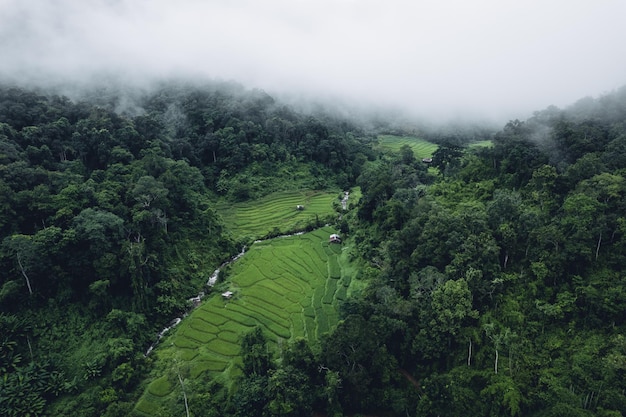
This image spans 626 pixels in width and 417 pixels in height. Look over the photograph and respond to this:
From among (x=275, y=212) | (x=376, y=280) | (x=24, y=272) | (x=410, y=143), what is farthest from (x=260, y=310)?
(x=410, y=143)

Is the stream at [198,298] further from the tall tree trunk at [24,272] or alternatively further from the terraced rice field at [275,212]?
the tall tree trunk at [24,272]

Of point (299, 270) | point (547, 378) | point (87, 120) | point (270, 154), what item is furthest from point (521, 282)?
point (87, 120)

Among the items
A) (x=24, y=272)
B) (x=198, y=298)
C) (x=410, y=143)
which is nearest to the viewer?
(x=24, y=272)

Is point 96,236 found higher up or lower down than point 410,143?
lower down

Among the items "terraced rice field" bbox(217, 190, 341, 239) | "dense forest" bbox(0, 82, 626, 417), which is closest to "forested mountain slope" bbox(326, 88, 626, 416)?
"dense forest" bbox(0, 82, 626, 417)

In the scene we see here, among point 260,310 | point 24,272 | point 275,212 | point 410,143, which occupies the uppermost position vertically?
point 410,143

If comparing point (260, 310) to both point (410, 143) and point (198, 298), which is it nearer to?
point (198, 298)

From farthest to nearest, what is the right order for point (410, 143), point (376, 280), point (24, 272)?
point (410, 143) < point (376, 280) < point (24, 272)

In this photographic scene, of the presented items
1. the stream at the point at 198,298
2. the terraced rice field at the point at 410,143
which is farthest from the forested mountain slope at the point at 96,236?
the terraced rice field at the point at 410,143
